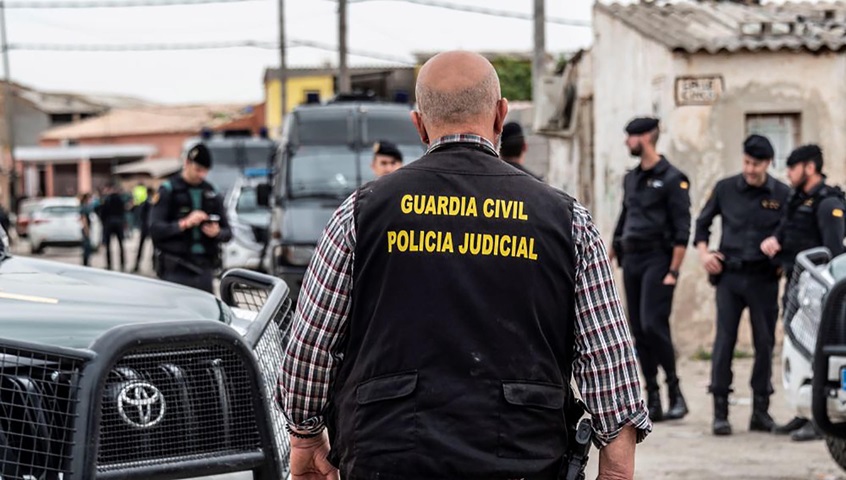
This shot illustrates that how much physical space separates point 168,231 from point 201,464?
224 inches

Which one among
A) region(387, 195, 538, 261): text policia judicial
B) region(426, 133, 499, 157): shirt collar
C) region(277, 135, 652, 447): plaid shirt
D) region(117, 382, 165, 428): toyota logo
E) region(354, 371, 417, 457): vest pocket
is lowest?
region(117, 382, 165, 428): toyota logo

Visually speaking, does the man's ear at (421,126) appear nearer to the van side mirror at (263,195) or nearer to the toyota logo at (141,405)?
the toyota logo at (141,405)

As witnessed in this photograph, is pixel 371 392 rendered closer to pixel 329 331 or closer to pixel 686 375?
pixel 329 331

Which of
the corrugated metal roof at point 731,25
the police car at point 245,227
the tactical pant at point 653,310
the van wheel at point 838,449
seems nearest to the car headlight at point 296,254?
the corrugated metal roof at point 731,25

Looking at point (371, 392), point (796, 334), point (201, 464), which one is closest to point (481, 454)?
point (371, 392)

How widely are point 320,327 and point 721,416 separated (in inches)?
226

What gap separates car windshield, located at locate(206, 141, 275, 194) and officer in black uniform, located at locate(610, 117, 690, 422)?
15.3 metres

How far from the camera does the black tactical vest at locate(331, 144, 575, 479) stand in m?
2.79

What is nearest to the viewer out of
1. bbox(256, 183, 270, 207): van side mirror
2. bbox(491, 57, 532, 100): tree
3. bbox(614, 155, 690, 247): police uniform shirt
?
bbox(614, 155, 690, 247): police uniform shirt

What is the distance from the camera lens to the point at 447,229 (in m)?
2.84

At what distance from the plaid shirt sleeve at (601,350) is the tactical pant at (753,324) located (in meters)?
5.51

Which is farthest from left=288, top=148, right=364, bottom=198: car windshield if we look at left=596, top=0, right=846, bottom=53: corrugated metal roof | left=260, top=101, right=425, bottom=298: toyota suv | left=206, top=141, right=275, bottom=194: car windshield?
left=206, top=141, right=275, bottom=194: car windshield

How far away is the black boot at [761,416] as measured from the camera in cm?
827

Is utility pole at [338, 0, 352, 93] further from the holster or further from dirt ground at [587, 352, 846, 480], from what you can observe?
the holster
